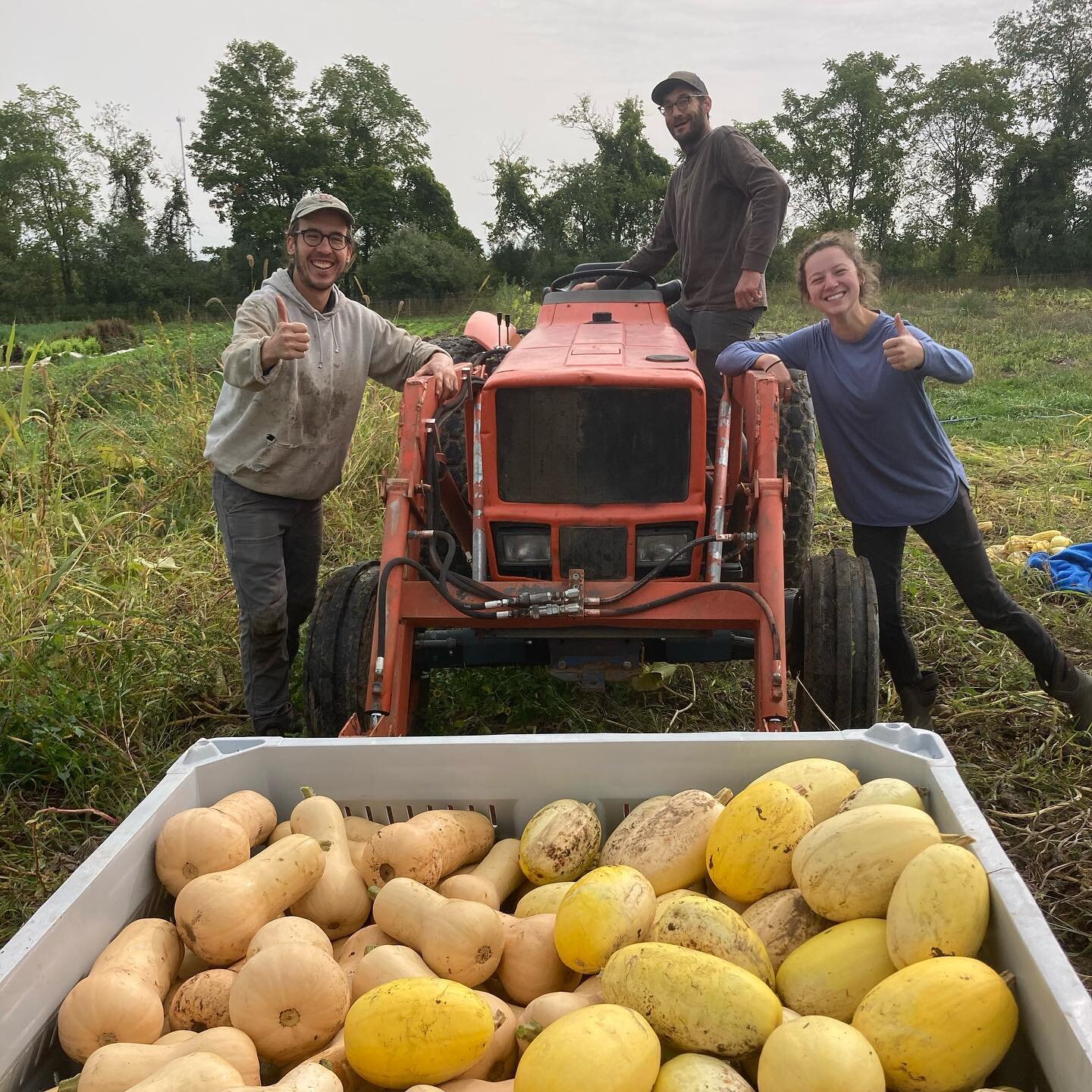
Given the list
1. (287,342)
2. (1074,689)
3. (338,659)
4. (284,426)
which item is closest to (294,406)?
(284,426)

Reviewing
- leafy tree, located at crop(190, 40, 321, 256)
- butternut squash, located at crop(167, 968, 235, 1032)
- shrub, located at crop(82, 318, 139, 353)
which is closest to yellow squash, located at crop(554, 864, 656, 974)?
butternut squash, located at crop(167, 968, 235, 1032)

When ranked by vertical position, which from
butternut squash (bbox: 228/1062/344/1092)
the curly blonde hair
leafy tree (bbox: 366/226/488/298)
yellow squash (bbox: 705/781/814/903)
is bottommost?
butternut squash (bbox: 228/1062/344/1092)

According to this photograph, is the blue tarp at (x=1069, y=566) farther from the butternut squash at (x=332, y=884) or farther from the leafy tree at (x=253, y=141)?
the leafy tree at (x=253, y=141)

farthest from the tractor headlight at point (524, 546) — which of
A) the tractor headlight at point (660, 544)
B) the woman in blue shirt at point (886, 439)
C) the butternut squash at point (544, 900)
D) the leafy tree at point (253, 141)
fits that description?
the leafy tree at point (253, 141)

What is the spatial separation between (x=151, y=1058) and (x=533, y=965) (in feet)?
2.10

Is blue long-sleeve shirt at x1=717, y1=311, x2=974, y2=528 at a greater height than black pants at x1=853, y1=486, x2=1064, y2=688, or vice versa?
blue long-sleeve shirt at x1=717, y1=311, x2=974, y2=528

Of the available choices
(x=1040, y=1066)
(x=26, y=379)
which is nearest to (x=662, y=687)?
(x=1040, y=1066)

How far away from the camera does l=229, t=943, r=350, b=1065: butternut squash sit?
5.05 feet

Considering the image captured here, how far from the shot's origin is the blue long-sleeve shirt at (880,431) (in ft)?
11.0

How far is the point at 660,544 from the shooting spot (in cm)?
333

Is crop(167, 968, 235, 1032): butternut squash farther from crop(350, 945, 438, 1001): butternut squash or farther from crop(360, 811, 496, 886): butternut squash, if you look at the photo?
crop(360, 811, 496, 886): butternut squash

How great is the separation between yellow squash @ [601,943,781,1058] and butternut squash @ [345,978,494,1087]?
0.23 meters

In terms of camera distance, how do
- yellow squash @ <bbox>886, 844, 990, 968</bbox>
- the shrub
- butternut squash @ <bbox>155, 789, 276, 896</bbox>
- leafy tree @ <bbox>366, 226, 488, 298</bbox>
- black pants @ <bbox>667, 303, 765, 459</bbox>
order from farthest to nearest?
leafy tree @ <bbox>366, 226, 488, 298</bbox>
the shrub
black pants @ <bbox>667, 303, 765, 459</bbox>
butternut squash @ <bbox>155, 789, 276, 896</bbox>
yellow squash @ <bbox>886, 844, 990, 968</bbox>

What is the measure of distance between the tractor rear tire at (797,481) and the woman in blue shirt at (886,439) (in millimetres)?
727
